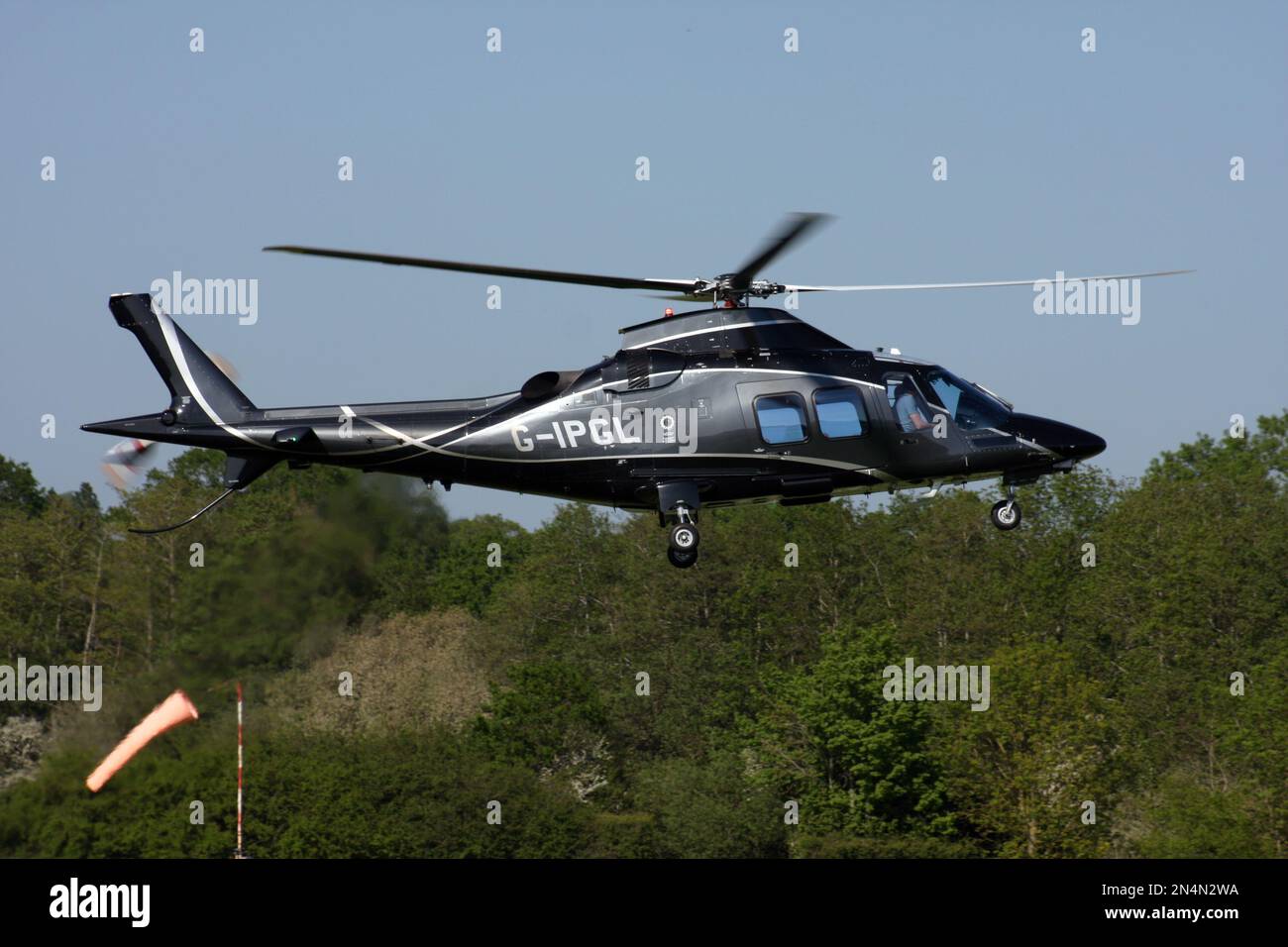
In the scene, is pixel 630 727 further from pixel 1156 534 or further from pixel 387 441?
pixel 387 441

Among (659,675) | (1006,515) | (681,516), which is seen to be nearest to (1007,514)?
(1006,515)

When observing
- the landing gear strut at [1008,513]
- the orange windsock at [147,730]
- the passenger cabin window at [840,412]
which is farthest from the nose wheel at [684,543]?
the orange windsock at [147,730]

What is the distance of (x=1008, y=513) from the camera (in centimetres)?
2506

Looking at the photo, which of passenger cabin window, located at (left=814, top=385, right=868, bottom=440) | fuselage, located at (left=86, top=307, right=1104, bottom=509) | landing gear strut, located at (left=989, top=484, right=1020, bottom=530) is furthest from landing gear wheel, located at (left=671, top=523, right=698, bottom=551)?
landing gear strut, located at (left=989, top=484, right=1020, bottom=530)

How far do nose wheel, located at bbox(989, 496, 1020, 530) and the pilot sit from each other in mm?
2074

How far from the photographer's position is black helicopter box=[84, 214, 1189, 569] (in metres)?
23.2

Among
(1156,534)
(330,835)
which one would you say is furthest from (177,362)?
(1156,534)

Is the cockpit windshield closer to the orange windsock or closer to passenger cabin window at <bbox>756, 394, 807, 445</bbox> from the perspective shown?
passenger cabin window at <bbox>756, 394, 807, 445</bbox>

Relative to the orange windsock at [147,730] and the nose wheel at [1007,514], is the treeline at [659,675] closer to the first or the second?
the orange windsock at [147,730]

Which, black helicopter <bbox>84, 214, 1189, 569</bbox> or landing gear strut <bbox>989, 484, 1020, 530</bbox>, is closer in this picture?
black helicopter <bbox>84, 214, 1189, 569</bbox>

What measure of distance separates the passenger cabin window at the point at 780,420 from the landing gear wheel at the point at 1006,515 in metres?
3.72

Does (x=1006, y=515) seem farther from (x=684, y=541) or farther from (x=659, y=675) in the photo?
(x=659, y=675)

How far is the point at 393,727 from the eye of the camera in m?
56.9

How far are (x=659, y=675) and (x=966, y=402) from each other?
4475 centimetres
